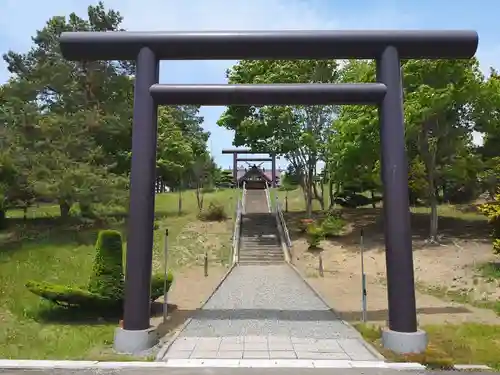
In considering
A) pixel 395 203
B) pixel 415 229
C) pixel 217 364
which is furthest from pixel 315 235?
pixel 217 364

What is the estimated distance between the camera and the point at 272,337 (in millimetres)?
9266

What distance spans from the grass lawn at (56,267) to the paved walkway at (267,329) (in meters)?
1.70

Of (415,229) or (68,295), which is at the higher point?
(415,229)

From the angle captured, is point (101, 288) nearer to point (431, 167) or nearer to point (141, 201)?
point (141, 201)

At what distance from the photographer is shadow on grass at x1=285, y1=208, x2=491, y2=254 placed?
70.9 feet

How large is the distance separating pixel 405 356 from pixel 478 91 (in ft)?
52.2

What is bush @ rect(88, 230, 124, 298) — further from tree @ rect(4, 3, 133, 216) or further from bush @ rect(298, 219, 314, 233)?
bush @ rect(298, 219, 314, 233)

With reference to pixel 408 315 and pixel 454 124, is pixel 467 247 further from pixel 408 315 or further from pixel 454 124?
pixel 408 315

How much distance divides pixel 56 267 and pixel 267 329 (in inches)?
378

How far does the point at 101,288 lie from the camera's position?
35.7 ft

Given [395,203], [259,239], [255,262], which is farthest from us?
[259,239]

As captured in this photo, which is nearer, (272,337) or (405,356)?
(405,356)

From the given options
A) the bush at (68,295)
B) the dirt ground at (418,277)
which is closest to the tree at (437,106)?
the dirt ground at (418,277)

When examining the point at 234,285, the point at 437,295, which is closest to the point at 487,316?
the point at 437,295
